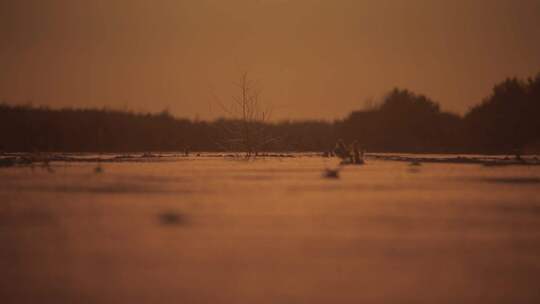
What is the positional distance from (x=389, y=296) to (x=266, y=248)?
3.20 feet

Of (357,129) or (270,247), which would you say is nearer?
(270,247)

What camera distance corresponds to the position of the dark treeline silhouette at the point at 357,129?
20.8 m

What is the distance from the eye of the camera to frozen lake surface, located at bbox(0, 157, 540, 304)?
232 centimetres

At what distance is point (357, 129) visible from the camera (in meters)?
26.6

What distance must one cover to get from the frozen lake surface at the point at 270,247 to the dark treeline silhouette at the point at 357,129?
1460cm

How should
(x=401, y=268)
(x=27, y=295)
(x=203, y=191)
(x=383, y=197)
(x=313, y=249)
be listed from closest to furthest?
1. (x=27, y=295)
2. (x=401, y=268)
3. (x=313, y=249)
4. (x=383, y=197)
5. (x=203, y=191)

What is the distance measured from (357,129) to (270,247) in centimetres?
2376

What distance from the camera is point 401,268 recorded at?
106 inches

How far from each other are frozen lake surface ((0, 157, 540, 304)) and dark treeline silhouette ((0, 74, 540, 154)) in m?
14.6

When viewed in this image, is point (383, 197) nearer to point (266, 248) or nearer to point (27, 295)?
point (266, 248)

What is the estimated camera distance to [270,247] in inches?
124

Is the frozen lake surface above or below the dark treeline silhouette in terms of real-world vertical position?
below

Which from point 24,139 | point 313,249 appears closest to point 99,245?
point 313,249

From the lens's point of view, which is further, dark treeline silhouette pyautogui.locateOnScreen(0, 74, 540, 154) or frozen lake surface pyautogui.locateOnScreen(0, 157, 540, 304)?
dark treeline silhouette pyautogui.locateOnScreen(0, 74, 540, 154)
